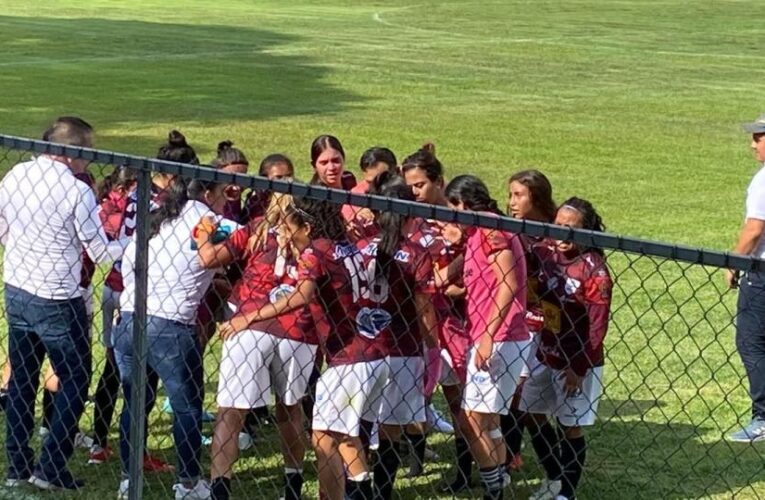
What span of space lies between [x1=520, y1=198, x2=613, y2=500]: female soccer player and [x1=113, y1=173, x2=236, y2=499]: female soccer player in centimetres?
172

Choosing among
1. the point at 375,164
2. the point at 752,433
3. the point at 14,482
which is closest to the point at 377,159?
the point at 375,164

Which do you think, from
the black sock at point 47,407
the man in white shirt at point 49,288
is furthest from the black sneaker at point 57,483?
the black sock at point 47,407

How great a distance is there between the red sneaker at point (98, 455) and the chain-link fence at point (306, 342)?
A: 14mm

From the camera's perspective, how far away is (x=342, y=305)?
645cm

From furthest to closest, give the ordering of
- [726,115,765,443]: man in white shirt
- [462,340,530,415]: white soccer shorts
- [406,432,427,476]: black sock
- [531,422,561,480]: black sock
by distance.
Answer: [726,115,765,443]: man in white shirt, [406,432,427,476]: black sock, [531,422,561,480]: black sock, [462,340,530,415]: white soccer shorts

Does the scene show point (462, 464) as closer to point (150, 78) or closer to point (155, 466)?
point (155, 466)

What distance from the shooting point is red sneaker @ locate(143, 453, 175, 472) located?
762cm

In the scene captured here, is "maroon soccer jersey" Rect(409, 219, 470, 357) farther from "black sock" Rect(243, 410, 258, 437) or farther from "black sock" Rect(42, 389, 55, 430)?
"black sock" Rect(42, 389, 55, 430)

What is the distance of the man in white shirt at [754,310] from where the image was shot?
8352mm

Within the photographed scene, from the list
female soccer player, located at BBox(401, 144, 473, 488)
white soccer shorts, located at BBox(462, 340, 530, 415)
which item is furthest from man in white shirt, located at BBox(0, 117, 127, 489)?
white soccer shorts, located at BBox(462, 340, 530, 415)

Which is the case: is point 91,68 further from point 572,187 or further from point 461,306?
point 461,306

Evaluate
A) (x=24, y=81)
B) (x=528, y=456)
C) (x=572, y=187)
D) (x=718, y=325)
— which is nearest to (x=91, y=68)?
(x=24, y=81)

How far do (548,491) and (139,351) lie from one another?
7.86ft

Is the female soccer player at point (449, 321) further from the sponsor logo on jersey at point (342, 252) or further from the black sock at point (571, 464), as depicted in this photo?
the sponsor logo on jersey at point (342, 252)
